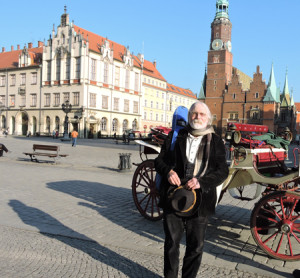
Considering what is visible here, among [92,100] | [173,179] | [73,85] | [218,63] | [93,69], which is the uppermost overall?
[218,63]

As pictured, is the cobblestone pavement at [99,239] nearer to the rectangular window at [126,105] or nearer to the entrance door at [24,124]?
the rectangular window at [126,105]

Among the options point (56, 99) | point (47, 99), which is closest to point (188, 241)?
point (56, 99)

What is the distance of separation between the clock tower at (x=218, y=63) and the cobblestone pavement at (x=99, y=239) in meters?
65.0

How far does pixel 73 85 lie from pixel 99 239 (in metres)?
46.3

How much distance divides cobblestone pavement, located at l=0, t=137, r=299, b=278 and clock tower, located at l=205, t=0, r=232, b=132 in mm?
65023

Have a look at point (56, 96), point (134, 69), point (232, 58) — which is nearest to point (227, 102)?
point (232, 58)

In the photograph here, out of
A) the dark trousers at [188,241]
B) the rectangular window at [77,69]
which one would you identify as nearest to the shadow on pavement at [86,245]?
the dark trousers at [188,241]

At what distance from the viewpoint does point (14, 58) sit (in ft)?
192

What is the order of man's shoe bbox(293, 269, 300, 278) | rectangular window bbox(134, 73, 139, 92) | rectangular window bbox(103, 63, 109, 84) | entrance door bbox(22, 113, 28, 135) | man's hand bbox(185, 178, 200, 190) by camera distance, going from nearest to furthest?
man's hand bbox(185, 178, 200, 190) → man's shoe bbox(293, 269, 300, 278) → rectangular window bbox(103, 63, 109, 84) → entrance door bbox(22, 113, 28, 135) → rectangular window bbox(134, 73, 139, 92)

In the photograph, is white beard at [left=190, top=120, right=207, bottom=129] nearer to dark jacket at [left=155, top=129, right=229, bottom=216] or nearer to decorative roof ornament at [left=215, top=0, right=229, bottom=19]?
dark jacket at [left=155, top=129, right=229, bottom=216]

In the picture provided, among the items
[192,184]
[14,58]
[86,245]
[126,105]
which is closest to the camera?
[192,184]

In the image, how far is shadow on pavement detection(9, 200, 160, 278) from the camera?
339 centimetres

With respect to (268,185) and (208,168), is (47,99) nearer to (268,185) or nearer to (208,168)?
(268,185)

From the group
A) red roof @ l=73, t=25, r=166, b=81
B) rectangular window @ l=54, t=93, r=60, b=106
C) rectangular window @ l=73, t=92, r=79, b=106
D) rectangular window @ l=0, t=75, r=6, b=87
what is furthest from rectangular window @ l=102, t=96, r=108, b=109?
rectangular window @ l=0, t=75, r=6, b=87
